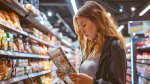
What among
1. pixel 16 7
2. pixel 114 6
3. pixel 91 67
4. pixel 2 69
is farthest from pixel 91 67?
pixel 114 6

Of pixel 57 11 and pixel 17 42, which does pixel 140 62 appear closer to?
pixel 17 42

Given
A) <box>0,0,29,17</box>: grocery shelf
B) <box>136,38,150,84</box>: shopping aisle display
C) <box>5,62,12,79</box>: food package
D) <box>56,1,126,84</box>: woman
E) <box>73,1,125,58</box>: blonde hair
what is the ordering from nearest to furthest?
<box>56,1,126,84</box>: woman → <box>73,1,125,58</box>: blonde hair → <box>5,62,12,79</box>: food package → <box>0,0,29,17</box>: grocery shelf → <box>136,38,150,84</box>: shopping aisle display

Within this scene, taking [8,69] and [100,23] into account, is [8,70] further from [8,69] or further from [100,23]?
[100,23]

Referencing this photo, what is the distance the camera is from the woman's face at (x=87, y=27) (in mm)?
2190

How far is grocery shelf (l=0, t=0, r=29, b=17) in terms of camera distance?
3.31 metres

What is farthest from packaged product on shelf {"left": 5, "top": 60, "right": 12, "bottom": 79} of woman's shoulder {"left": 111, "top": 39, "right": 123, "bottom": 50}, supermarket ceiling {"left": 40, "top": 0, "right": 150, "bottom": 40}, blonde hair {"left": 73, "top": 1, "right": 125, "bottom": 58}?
supermarket ceiling {"left": 40, "top": 0, "right": 150, "bottom": 40}

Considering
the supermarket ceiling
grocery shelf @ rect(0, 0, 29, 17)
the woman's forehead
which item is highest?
the supermarket ceiling

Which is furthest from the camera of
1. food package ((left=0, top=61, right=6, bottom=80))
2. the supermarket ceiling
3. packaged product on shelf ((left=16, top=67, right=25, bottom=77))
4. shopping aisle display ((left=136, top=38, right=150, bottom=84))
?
the supermarket ceiling

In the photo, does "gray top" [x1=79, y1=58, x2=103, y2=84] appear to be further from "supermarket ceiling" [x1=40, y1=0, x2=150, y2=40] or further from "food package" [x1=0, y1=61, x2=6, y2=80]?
"supermarket ceiling" [x1=40, y1=0, x2=150, y2=40]

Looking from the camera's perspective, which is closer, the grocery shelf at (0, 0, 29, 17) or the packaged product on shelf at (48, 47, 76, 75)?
the packaged product on shelf at (48, 47, 76, 75)

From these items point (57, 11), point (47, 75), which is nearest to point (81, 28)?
point (47, 75)

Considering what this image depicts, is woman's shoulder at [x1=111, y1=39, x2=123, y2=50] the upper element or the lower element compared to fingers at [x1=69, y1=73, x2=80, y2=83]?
upper

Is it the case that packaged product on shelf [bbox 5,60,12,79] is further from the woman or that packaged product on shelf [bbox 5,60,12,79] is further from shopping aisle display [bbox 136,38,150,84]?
shopping aisle display [bbox 136,38,150,84]

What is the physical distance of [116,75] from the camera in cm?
201
